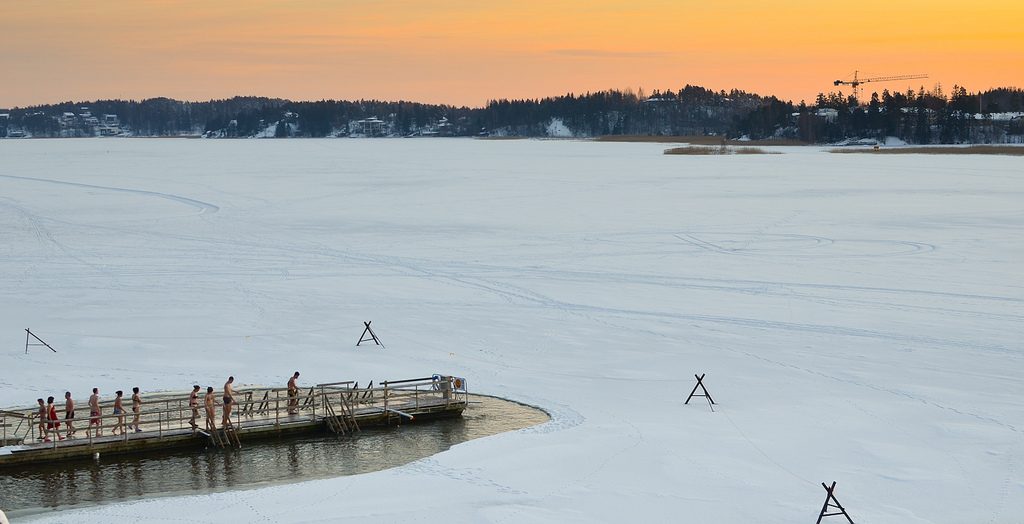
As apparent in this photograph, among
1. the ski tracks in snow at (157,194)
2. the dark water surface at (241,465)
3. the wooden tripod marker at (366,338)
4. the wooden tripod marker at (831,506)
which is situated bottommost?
the dark water surface at (241,465)

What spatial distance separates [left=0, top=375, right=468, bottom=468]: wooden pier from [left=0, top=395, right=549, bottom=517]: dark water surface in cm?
22

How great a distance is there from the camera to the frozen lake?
1727 cm

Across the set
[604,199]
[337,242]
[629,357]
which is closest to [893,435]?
[629,357]

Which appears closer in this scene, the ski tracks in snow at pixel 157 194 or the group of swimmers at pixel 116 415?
the group of swimmers at pixel 116 415

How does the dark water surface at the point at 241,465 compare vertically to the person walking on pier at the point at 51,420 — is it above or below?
below

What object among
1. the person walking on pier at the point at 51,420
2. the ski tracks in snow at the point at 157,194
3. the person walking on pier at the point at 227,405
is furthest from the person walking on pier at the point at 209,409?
the ski tracks in snow at the point at 157,194

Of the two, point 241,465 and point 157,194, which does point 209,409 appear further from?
point 157,194

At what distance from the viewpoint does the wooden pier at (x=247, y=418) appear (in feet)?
63.3

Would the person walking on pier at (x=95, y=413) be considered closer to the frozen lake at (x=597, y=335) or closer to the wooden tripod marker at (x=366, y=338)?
the frozen lake at (x=597, y=335)

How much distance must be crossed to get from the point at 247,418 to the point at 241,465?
2247mm

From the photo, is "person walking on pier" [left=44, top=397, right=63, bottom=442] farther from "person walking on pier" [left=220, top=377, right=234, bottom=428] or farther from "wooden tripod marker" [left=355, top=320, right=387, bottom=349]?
"wooden tripod marker" [left=355, top=320, right=387, bottom=349]

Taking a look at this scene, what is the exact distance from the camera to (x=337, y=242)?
44.9m

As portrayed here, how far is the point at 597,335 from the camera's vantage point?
2789 cm

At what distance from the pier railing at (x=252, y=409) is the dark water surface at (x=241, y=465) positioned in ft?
1.63
